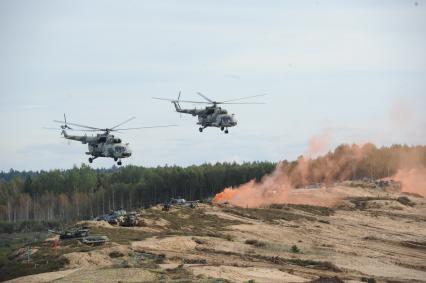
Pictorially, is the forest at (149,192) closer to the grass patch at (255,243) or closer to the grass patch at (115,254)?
the grass patch at (255,243)

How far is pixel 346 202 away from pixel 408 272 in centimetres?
6018

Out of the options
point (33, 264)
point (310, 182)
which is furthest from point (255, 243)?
point (310, 182)

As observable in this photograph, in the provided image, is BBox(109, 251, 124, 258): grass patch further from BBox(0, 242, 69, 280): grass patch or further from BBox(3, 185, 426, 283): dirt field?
BBox(0, 242, 69, 280): grass patch

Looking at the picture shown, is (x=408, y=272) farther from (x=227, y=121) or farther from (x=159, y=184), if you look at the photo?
(x=159, y=184)

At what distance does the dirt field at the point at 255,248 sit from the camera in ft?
190

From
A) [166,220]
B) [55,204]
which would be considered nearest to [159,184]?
[55,204]

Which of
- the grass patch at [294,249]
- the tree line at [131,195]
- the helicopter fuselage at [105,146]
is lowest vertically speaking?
the grass patch at [294,249]

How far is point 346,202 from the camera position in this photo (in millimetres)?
129250

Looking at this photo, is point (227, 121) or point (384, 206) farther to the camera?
point (384, 206)

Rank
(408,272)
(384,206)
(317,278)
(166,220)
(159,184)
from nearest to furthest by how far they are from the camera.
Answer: (317,278) < (408,272) < (166,220) < (384,206) < (159,184)

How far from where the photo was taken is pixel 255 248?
75625 mm

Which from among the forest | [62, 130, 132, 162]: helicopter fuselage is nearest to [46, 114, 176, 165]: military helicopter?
[62, 130, 132, 162]: helicopter fuselage

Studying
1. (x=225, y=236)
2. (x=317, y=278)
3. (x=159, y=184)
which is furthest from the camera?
(x=159, y=184)

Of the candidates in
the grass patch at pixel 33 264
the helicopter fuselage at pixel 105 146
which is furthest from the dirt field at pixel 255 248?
the helicopter fuselage at pixel 105 146
